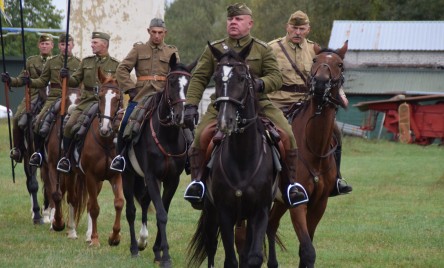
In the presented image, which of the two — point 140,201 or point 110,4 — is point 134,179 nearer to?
point 140,201

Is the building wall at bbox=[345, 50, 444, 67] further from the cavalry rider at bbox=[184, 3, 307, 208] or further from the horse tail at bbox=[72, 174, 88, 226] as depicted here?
the cavalry rider at bbox=[184, 3, 307, 208]

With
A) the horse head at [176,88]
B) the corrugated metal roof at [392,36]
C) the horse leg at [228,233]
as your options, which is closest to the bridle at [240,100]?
the horse leg at [228,233]

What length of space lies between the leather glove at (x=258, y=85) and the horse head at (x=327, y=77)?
1.25m

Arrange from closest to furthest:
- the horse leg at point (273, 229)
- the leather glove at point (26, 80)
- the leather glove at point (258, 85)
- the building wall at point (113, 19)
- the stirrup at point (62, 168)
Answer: the leather glove at point (258, 85) → the horse leg at point (273, 229) → the stirrup at point (62, 168) → the leather glove at point (26, 80) → the building wall at point (113, 19)

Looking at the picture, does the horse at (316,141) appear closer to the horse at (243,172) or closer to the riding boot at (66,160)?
the horse at (243,172)

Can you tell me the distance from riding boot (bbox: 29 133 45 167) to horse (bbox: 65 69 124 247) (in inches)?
79.5

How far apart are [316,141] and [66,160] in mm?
5111

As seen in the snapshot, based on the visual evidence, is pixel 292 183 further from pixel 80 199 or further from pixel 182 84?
pixel 80 199

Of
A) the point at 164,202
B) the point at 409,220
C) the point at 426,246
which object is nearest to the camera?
the point at 164,202

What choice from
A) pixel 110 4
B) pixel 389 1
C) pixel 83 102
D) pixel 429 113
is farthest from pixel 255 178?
pixel 389 1

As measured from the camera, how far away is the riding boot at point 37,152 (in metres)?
16.5

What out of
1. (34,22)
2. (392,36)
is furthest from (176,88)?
(34,22)

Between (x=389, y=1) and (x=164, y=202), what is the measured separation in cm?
6513

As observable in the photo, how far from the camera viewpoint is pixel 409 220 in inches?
669
